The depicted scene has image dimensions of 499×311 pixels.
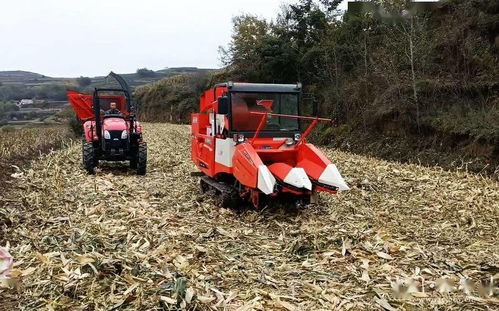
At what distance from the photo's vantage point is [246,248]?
256 inches

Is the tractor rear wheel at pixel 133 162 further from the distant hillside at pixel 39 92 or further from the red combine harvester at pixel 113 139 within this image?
the distant hillside at pixel 39 92

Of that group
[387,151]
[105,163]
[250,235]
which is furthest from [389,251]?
[387,151]

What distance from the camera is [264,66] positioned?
2923 centimetres

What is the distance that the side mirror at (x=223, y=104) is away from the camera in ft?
28.4

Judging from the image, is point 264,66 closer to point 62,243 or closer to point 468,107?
point 468,107

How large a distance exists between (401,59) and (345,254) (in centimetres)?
1505

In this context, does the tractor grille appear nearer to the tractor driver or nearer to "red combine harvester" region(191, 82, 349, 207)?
the tractor driver

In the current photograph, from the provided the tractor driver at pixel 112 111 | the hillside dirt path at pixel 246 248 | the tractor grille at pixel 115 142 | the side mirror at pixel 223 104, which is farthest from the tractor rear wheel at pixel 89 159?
the side mirror at pixel 223 104

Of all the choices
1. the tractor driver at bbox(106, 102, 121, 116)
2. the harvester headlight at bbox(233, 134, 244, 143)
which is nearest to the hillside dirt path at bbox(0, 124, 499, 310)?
the harvester headlight at bbox(233, 134, 244, 143)

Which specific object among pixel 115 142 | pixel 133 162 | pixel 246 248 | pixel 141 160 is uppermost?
pixel 115 142

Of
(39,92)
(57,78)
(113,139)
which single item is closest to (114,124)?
(113,139)

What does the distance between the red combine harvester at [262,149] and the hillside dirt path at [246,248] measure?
1.74 ft

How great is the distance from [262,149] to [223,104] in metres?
1.08

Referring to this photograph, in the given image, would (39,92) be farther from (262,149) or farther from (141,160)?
(262,149)
